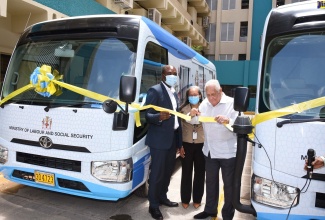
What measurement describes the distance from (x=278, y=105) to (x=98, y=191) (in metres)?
2.26

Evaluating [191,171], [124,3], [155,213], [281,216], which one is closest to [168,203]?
[155,213]

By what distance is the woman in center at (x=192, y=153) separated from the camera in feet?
13.0

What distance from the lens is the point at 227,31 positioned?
30016 millimetres

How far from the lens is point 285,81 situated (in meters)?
3.06

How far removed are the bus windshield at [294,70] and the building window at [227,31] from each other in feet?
91.4

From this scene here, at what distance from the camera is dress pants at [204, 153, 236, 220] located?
3477mm

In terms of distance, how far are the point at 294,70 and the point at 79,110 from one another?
2474mm

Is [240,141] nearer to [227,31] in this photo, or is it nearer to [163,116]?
[163,116]

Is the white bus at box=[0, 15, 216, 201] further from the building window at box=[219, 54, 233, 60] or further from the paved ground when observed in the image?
the building window at box=[219, 54, 233, 60]

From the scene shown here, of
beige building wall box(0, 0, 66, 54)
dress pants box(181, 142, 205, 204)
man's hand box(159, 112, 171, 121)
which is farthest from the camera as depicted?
beige building wall box(0, 0, 66, 54)

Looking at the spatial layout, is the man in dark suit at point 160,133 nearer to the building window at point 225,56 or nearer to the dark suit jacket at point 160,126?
the dark suit jacket at point 160,126

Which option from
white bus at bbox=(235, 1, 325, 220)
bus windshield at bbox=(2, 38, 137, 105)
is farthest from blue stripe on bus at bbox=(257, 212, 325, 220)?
bus windshield at bbox=(2, 38, 137, 105)

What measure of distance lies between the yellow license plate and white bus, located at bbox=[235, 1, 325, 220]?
7.40ft

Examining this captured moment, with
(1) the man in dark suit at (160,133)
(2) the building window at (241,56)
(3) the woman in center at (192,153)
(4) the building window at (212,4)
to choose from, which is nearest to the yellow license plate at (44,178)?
(1) the man in dark suit at (160,133)
